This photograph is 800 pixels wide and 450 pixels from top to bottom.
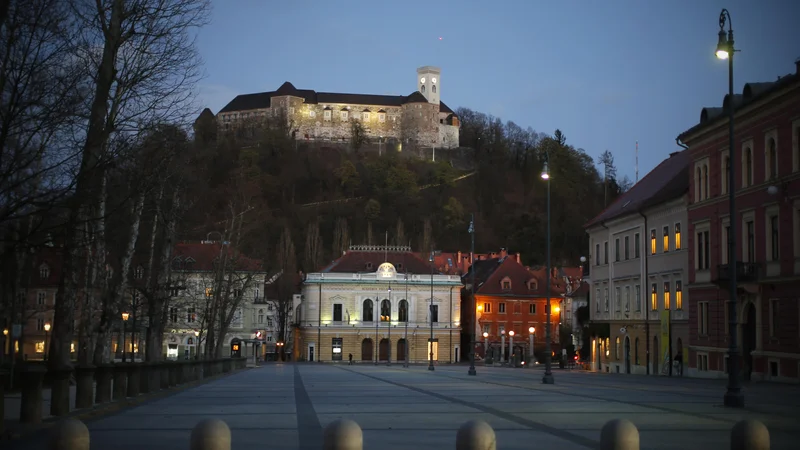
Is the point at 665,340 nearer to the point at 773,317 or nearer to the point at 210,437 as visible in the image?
the point at 773,317

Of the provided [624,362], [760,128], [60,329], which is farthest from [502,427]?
[624,362]

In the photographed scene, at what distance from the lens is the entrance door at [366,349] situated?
4594 inches

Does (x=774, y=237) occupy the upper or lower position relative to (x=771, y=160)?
lower

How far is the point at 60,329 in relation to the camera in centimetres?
2405

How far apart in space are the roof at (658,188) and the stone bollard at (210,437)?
46606 millimetres

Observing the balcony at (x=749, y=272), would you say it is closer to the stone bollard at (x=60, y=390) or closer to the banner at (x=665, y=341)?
the banner at (x=665, y=341)

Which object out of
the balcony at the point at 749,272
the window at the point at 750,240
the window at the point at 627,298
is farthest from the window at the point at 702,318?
the window at the point at 627,298

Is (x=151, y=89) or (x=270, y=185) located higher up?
(x=270, y=185)

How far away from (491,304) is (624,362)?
5177 centimetres

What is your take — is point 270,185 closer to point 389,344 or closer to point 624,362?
point 389,344

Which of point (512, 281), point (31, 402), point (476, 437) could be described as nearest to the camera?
point (476, 437)

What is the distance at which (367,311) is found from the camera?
11825cm

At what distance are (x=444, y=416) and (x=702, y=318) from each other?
3341 centimetres

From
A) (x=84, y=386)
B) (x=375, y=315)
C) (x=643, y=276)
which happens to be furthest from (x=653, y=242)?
(x=375, y=315)
